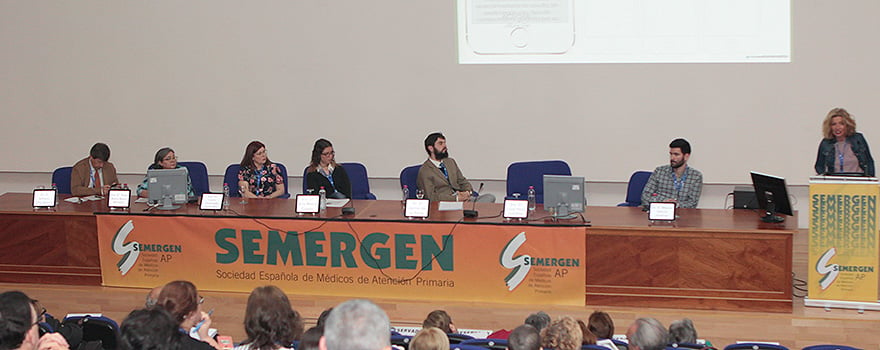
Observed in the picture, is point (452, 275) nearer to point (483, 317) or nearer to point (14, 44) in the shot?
point (483, 317)

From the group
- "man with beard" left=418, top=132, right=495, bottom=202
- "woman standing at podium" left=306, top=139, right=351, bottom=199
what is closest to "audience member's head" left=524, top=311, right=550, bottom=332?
"man with beard" left=418, top=132, right=495, bottom=202

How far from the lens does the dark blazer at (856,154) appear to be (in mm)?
6121

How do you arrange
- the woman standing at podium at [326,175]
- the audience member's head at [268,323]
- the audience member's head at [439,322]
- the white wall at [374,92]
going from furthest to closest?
the white wall at [374,92] < the woman standing at podium at [326,175] < the audience member's head at [439,322] < the audience member's head at [268,323]

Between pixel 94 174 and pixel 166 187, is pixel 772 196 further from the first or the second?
pixel 94 174

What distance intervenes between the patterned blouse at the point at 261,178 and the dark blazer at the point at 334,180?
0.34m

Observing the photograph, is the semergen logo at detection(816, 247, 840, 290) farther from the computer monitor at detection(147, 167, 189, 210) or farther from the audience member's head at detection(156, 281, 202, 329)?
the computer monitor at detection(147, 167, 189, 210)

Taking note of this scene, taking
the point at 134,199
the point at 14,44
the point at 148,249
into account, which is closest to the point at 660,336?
the point at 148,249

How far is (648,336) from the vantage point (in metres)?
3.50

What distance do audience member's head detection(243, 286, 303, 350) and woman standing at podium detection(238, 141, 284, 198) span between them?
10.7 ft

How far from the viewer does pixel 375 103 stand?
787cm

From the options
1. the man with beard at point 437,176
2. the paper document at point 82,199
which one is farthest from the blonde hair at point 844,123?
the paper document at point 82,199

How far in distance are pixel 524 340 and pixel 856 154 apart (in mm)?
4055

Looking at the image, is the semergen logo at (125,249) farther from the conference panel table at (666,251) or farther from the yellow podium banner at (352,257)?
the conference panel table at (666,251)

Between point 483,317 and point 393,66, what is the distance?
3144mm
